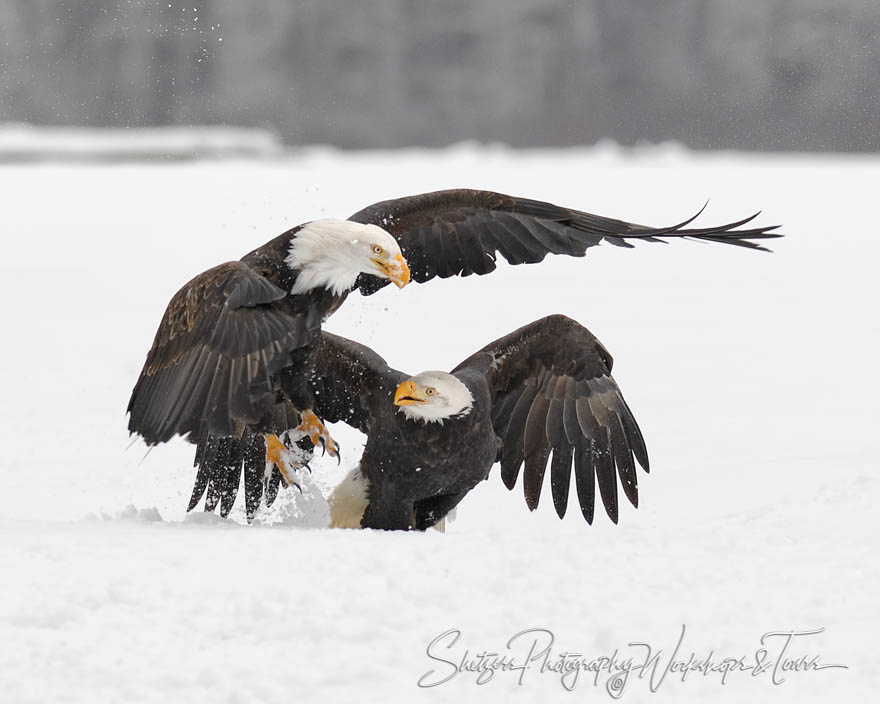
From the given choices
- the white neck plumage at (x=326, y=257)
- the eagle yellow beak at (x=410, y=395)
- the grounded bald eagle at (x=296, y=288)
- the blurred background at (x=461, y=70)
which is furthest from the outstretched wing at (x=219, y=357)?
the blurred background at (x=461, y=70)

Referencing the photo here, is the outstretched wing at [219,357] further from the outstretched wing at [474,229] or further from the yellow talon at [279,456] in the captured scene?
the outstretched wing at [474,229]

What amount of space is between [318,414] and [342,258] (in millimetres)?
818

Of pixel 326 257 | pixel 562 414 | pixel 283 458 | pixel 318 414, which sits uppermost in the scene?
pixel 326 257

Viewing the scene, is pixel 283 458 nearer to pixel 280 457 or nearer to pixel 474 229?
pixel 280 457

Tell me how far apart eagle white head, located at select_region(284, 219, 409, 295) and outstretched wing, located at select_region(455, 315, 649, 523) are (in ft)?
2.45

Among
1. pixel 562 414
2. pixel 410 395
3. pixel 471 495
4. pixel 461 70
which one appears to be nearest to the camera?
pixel 410 395

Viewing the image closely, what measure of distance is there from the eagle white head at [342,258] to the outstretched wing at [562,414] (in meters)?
0.75

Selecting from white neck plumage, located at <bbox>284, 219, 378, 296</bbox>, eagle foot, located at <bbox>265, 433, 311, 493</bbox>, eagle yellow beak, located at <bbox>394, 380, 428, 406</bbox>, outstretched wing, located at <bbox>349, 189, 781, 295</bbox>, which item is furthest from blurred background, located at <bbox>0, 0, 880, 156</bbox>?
eagle yellow beak, located at <bbox>394, 380, 428, 406</bbox>

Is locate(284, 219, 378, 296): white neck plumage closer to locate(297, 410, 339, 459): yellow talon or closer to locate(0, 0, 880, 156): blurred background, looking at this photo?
locate(297, 410, 339, 459): yellow talon

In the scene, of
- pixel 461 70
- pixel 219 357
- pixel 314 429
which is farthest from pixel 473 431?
pixel 461 70

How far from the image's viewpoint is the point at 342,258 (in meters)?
4.34

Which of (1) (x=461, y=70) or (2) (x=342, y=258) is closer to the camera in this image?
(2) (x=342, y=258)

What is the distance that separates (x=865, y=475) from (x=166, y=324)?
2.33 metres

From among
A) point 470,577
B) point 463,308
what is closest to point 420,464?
point 470,577
